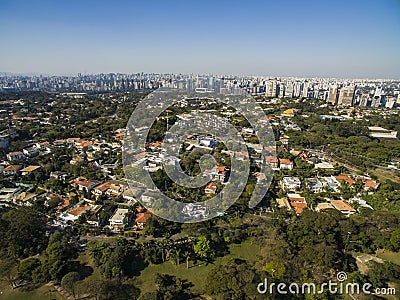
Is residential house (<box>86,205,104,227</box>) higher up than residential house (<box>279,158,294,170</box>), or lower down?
lower down

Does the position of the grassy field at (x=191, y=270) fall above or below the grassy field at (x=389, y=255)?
below

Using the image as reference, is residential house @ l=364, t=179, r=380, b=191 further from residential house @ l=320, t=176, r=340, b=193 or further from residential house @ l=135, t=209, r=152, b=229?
residential house @ l=135, t=209, r=152, b=229

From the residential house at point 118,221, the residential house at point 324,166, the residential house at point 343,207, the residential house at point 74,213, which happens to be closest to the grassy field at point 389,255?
the residential house at point 343,207

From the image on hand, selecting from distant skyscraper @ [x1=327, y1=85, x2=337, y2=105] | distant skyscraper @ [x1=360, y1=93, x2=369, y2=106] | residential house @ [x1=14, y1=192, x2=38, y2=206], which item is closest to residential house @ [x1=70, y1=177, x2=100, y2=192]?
residential house @ [x1=14, y1=192, x2=38, y2=206]

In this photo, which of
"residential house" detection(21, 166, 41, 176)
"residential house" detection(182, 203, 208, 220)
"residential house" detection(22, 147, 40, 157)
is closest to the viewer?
"residential house" detection(182, 203, 208, 220)

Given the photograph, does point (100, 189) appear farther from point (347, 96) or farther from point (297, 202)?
point (347, 96)

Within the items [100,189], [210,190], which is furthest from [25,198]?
[210,190]

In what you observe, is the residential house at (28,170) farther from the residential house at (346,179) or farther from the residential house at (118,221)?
the residential house at (346,179)
